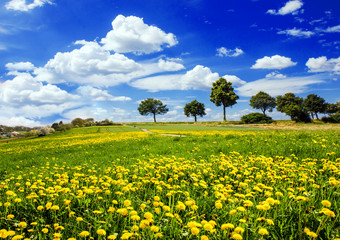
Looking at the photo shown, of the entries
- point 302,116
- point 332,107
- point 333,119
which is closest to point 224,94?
point 302,116

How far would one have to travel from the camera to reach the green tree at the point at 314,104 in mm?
72125

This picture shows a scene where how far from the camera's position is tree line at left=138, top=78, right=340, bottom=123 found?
186ft

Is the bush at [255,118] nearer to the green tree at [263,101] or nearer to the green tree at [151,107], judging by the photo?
the green tree at [263,101]

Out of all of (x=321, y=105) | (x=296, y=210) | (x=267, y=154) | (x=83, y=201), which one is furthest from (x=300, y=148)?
(x=321, y=105)

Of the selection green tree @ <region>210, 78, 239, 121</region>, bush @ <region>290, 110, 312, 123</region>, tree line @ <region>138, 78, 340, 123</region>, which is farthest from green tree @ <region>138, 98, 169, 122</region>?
bush @ <region>290, 110, 312, 123</region>

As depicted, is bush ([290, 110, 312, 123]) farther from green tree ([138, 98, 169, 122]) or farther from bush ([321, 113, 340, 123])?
green tree ([138, 98, 169, 122])

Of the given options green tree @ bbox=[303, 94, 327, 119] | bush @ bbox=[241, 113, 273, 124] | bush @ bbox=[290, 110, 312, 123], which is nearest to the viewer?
bush @ bbox=[290, 110, 312, 123]

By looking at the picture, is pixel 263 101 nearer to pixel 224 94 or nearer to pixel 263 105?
pixel 263 105

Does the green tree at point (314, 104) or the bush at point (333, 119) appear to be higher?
the green tree at point (314, 104)

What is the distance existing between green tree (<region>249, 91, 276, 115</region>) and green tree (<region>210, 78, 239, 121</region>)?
23.8m

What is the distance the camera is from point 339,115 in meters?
62.8

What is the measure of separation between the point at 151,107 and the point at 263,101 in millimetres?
54490

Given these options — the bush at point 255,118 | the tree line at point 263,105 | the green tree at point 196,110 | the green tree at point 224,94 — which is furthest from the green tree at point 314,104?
the green tree at point 196,110

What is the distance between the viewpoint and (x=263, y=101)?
80625 millimetres
